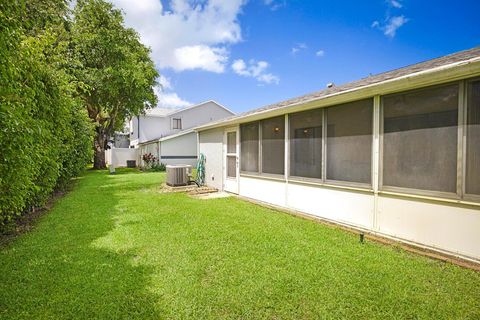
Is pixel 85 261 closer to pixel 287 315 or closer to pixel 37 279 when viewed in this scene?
pixel 37 279

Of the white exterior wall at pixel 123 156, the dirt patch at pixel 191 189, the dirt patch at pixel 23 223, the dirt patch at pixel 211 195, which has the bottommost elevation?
the dirt patch at pixel 23 223

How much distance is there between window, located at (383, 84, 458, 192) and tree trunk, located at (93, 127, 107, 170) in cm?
2153

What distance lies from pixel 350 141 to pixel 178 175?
23.9 feet

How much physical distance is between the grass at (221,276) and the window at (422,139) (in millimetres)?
1178

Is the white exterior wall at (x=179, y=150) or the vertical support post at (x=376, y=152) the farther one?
the white exterior wall at (x=179, y=150)

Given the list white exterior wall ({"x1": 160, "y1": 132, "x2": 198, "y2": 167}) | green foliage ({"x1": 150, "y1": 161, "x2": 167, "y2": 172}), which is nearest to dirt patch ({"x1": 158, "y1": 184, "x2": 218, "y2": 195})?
green foliage ({"x1": 150, "y1": 161, "x2": 167, "y2": 172})

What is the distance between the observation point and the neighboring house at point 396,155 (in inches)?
126

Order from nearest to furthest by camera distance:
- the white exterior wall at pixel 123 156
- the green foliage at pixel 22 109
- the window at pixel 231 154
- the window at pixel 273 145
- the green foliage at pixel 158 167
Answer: the green foliage at pixel 22 109
the window at pixel 273 145
the window at pixel 231 154
the green foliage at pixel 158 167
the white exterior wall at pixel 123 156

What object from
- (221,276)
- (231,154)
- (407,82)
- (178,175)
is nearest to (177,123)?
(178,175)

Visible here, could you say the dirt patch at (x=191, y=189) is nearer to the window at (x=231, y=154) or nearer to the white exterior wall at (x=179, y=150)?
the window at (x=231, y=154)

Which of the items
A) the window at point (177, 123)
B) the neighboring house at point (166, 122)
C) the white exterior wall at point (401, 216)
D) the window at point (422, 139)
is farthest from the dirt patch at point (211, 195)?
the window at point (177, 123)

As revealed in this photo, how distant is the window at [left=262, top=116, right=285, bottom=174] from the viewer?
6.34 meters

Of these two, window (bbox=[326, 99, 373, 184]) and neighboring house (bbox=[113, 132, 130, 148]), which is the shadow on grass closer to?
window (bbox=[326, 99, 373, 184])

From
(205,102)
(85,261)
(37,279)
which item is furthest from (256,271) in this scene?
(205,102)
